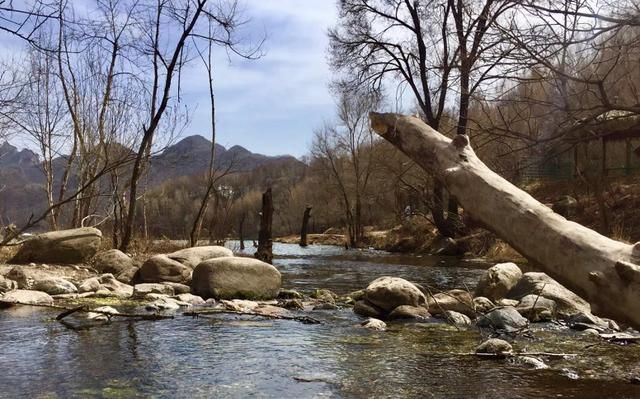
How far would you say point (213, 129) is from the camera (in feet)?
64.0

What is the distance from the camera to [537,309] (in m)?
8.45

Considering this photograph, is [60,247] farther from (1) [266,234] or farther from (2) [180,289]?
(1) [266,234]

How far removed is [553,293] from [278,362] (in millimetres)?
5198

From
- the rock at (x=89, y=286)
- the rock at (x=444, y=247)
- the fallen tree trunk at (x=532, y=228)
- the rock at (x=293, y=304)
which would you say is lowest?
the rock at (x=293, y=304)

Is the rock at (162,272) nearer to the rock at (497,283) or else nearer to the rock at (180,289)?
the rock at (180,289)

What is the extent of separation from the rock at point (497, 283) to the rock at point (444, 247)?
1093cm

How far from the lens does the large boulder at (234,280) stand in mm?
10008

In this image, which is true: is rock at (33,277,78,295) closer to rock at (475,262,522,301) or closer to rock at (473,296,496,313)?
rock at (473,296,496,313)

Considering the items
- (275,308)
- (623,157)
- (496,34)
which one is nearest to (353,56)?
(623,157)

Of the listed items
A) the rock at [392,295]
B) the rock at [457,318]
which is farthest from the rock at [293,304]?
the rock at [457,318]

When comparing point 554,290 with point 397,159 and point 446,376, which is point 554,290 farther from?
point 397,159

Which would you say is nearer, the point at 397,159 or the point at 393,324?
the point at 393,324

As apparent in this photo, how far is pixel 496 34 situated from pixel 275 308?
211 inches

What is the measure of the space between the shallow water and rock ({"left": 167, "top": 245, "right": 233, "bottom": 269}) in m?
4.13
